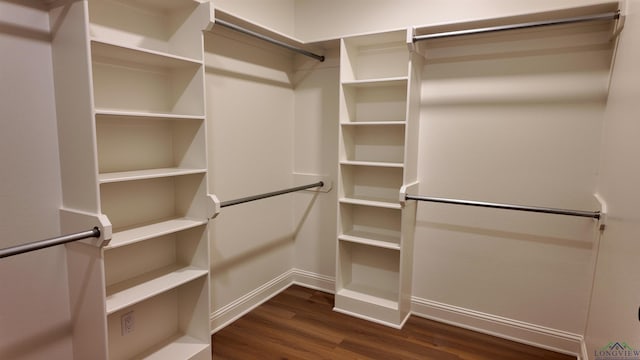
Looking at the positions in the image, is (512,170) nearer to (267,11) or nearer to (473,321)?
(473,321)

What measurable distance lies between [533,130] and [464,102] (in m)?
0.49

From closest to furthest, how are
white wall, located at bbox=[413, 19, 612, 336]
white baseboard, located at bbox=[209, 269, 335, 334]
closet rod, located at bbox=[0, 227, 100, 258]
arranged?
closet rod, located at bbox=[0, 227, 100, 258] → white wall, located at bbox=[413, 19, 612, 336] → white baseboard, located at bbox=[209, 269, 335, 334]

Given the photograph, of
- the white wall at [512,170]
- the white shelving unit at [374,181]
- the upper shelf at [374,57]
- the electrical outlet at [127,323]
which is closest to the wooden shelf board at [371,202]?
the white shelving unit at [374,181]

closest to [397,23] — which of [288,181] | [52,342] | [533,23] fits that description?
[533,23]

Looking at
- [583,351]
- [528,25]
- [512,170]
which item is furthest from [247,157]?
[583,351]

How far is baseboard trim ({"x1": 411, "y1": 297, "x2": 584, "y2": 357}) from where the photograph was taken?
2.42 meters

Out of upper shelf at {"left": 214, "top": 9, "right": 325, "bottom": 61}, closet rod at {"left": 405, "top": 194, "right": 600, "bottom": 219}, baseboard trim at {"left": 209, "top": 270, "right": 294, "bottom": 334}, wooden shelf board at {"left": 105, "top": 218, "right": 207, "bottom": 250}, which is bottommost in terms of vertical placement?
baseboard trim at {"left": 209, "top": 270, "right": 294, "bottom": 334}

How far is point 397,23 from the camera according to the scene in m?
2.82

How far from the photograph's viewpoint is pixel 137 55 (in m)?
1.83

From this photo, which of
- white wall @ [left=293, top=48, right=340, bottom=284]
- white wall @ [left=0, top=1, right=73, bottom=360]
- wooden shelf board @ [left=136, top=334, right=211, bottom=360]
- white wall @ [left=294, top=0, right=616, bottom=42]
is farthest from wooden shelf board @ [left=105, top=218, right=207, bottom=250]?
white wall @ [left=294, top=0, right=616, bottom=42]

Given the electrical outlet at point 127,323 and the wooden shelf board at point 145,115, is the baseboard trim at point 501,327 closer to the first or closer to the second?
the electrical outlet at point 127,323

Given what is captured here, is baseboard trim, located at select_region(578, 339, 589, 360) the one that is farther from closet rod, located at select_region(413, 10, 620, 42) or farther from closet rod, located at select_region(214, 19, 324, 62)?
closet rod, located at select_region(214, 19, 324, 62)

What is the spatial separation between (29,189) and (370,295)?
2.35m

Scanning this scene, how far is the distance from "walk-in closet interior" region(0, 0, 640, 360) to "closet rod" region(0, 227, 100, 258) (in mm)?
12
